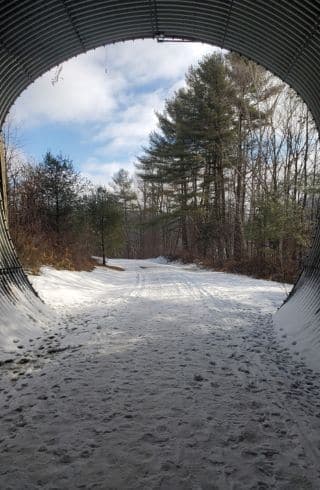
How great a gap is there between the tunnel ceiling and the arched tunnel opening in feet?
0.08

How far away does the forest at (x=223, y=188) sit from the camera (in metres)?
15.0

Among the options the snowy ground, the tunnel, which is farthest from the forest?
the snowy ground

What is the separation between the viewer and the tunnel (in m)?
4.95

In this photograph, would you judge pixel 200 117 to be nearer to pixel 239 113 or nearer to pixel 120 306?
pixel 239 113

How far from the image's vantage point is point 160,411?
10.2ft

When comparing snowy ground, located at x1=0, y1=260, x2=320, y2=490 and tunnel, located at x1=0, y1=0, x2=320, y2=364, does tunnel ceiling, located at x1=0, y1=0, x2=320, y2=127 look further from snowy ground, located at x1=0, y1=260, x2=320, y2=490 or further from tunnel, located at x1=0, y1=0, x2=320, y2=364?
snowy ground, located at x1=0, y1=260, x2=320, y2=490

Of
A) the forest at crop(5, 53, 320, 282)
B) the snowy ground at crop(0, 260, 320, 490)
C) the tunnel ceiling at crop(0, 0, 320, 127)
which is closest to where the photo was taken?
the snowy ground at crop(0, 260, 320, 490)

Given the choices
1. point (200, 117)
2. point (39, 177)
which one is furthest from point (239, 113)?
point (39, 177)

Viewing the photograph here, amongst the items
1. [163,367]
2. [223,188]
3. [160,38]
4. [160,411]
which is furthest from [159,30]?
[223,188]

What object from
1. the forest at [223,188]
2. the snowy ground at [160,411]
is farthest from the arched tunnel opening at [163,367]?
the forest at [223,188]

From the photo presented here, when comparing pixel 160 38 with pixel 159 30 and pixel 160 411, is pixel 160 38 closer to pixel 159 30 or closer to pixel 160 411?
pixel 159 30

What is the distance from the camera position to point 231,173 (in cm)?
2545

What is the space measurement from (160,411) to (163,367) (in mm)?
1071

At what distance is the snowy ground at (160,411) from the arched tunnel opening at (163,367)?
1 centimetres
